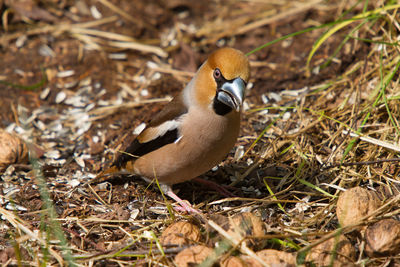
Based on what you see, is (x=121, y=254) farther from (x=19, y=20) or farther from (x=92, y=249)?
(x=19, y=20)

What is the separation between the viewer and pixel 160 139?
330 cm

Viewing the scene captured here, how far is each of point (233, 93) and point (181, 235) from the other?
3.00 feet

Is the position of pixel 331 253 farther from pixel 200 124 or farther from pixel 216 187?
pixel 216 187

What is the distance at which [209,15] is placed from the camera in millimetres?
5848

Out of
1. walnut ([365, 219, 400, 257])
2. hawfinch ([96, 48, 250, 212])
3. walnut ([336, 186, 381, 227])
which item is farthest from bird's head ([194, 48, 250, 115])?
walnut ([365, 219, 400, 257])

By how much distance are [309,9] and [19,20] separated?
3414 mm

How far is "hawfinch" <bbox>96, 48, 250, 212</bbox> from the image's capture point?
2943 millimetres

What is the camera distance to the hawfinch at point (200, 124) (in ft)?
9.66

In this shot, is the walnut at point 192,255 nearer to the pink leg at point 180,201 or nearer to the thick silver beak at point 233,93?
the pink leg at point 180,201

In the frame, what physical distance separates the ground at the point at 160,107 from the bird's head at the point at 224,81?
0.70 m

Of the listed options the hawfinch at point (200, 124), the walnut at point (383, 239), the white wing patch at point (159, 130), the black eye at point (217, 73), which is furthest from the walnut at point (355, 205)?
the white wing patch at point (159, 130)

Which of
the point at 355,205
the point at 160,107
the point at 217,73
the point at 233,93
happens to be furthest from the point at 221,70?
the point at 160,107

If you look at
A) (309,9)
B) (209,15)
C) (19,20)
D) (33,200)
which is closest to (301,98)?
(309,9)

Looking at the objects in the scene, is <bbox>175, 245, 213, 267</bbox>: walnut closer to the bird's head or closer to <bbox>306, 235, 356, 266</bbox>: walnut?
<bbox>306, 235, 356, 266</bbox>: walnut
